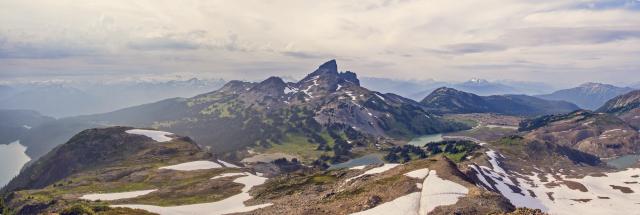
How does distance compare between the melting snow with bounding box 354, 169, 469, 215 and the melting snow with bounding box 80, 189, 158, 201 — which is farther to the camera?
the melting snow with bounding box 80, 189, 158, 201

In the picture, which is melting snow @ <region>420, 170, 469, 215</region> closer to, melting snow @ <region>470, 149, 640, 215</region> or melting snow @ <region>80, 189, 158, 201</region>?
melting snow @ <region>470, 149, 640, 215</region>

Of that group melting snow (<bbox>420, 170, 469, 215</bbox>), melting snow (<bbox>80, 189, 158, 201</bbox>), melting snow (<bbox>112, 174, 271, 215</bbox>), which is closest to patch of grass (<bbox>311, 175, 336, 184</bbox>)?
melting snow (<bbox>112, 174, 271, 215</bbox>)

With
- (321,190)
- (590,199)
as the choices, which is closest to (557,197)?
(590,199)

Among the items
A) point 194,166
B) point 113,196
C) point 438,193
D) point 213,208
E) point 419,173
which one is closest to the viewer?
point 438,193

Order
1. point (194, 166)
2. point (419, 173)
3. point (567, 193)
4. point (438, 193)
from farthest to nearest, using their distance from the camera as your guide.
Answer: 1. point (194, 166)
2. point (567, 193)
3. point (419, 173)
4. point (438, 193)

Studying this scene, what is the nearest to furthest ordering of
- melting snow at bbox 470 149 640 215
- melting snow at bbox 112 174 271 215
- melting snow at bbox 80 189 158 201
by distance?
melting snow at bbox 112 174 271 215 → melting snow at bbox 80 189 158 201 → melting snow at bbox 470 149 640 215

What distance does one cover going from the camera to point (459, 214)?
76.9m

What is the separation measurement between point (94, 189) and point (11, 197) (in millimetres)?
27542

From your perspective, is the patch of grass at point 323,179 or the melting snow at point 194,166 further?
the melting snow at point 194,166

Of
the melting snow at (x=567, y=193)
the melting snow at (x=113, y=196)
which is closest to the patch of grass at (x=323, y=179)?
the melting snow at (x=567, y=193)

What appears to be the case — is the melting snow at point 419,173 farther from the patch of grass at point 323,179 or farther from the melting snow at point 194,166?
the melting snow at point 194,166

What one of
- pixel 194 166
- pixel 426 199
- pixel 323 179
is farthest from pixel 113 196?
pixel 426 199

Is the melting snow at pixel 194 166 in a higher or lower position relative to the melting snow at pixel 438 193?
lower

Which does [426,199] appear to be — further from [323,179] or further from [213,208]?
[323,179]
